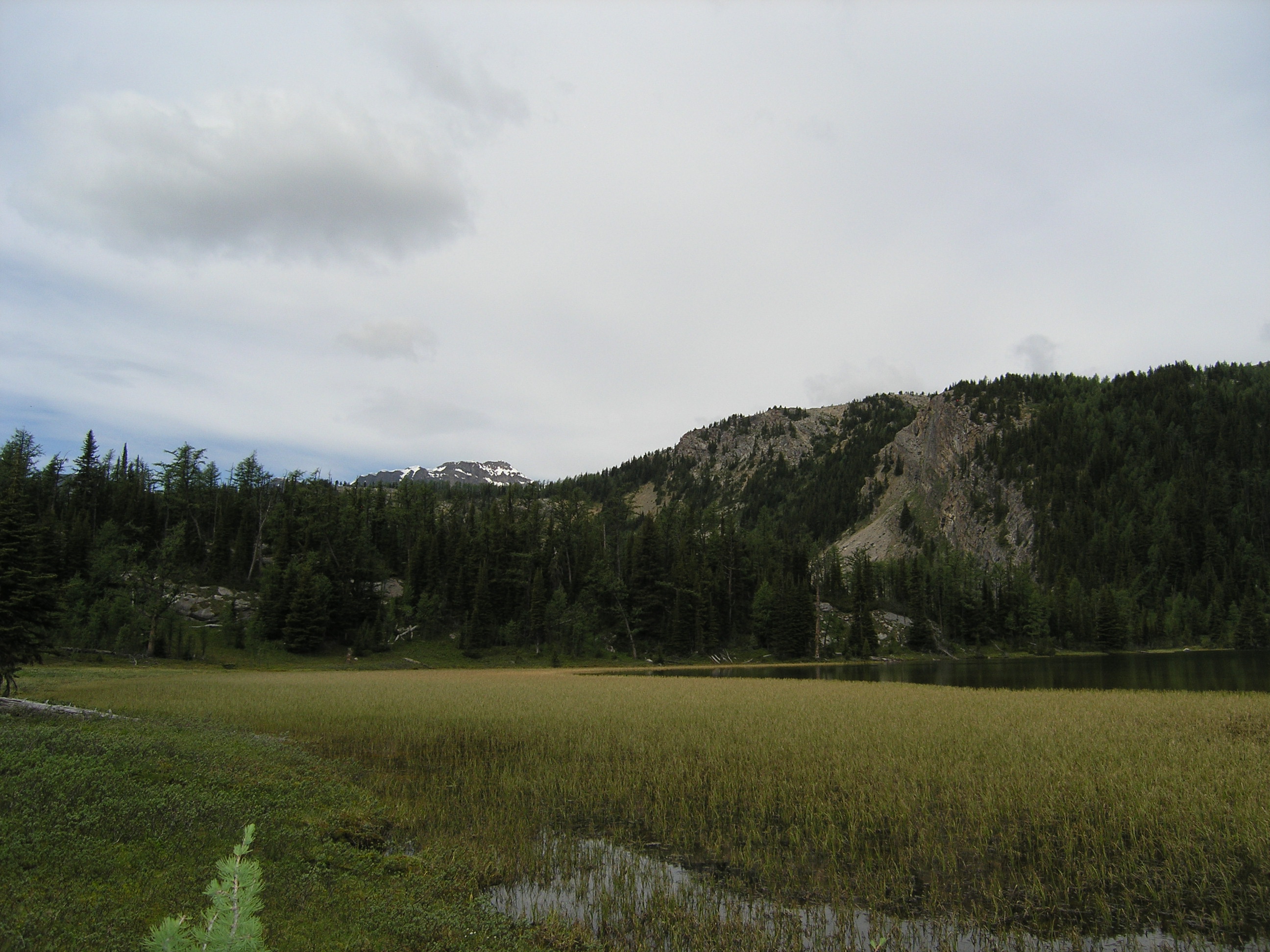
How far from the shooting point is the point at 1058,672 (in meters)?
62.9

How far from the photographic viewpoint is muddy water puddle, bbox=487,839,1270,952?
862cm

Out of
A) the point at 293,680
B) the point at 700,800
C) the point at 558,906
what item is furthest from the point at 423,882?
the point at 293,680

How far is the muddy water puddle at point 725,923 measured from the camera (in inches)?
340

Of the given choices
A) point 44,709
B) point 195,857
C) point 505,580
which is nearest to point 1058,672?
point 505,580

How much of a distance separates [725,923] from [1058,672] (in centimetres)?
6780

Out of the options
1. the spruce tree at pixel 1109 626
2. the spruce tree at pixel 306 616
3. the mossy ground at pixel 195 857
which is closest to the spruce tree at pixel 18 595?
the mossy ground at pixel 195 857

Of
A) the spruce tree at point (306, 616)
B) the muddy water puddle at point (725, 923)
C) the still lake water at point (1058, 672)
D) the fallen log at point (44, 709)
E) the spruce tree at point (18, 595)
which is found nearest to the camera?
the muddy water puddle at point (725, 923)

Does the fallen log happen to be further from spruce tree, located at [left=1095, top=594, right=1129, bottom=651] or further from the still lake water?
spruce tree, located at [left=1095, top=594, right=1129, bottom=651]

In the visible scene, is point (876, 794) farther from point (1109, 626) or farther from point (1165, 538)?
point (1165, 538)

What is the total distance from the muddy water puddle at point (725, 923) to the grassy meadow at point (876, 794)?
26cm

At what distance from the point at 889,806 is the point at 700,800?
4098mm

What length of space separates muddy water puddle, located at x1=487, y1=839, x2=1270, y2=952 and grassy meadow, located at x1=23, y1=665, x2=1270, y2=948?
26 centimetres

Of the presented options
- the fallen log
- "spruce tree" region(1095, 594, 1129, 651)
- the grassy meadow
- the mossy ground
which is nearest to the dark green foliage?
"spruce tree" region(1095, 594, 1129, 651)

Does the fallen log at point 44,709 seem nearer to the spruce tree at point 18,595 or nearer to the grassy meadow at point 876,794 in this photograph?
the grassy meadow at point 876,794
